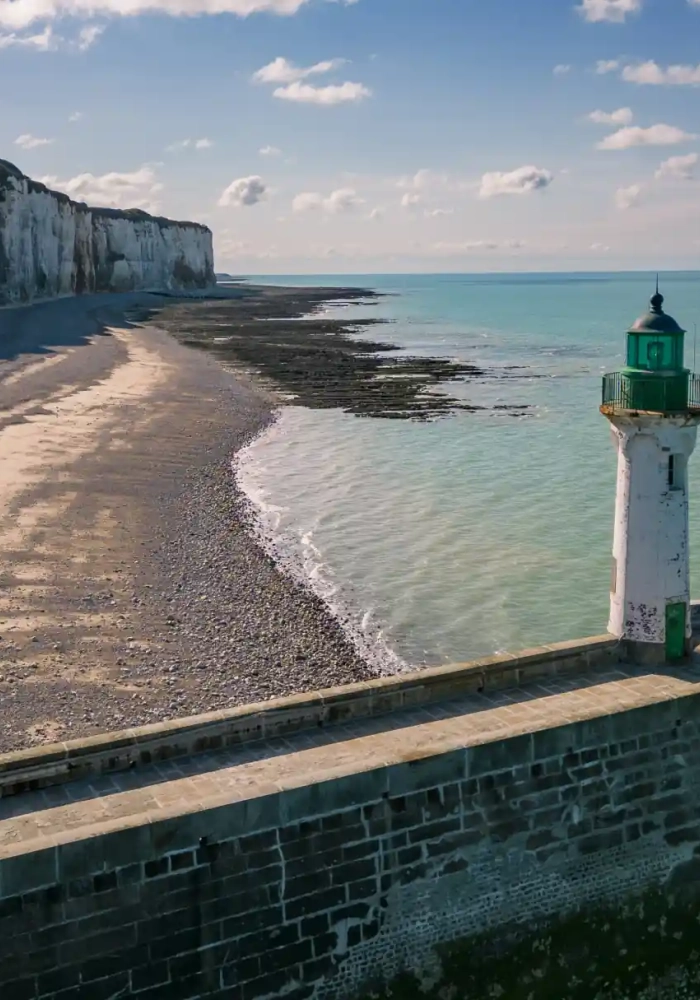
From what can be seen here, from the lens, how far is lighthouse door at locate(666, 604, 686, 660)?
11.4m

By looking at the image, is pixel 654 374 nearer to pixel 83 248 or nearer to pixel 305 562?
pixel 305 562

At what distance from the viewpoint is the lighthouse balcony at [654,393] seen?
10.9m

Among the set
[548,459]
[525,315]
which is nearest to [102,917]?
[548,459]

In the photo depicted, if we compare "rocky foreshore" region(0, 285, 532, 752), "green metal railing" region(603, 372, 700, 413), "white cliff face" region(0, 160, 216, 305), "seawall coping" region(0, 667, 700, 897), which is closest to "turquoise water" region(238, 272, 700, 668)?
"rocky foreshore" region(0, 285, 532, 752)

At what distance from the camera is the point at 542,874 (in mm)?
9273

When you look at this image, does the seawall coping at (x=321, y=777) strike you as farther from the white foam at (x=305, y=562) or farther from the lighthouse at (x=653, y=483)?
the white foam at (x=305, y=562)

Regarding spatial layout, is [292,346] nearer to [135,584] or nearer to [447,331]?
[447,331]

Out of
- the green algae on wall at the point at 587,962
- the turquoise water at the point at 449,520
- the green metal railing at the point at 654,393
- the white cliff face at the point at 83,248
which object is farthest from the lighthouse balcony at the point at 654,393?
the white cliff face at the point at 83,248

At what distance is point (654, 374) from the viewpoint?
11023mm

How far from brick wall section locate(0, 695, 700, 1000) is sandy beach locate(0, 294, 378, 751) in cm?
591

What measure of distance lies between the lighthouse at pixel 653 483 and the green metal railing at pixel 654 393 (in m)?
0.01

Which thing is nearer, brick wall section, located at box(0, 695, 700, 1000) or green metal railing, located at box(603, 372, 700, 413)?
brick wall section, located at box(0, 695, 700, 1000)

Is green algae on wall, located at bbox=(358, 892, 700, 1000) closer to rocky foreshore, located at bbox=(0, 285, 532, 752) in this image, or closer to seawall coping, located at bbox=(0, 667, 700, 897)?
seawall coping, located at bbox=(0, 667, 700, 897)

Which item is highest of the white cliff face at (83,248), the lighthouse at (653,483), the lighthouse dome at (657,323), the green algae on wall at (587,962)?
the white cliff face at (83,248)
